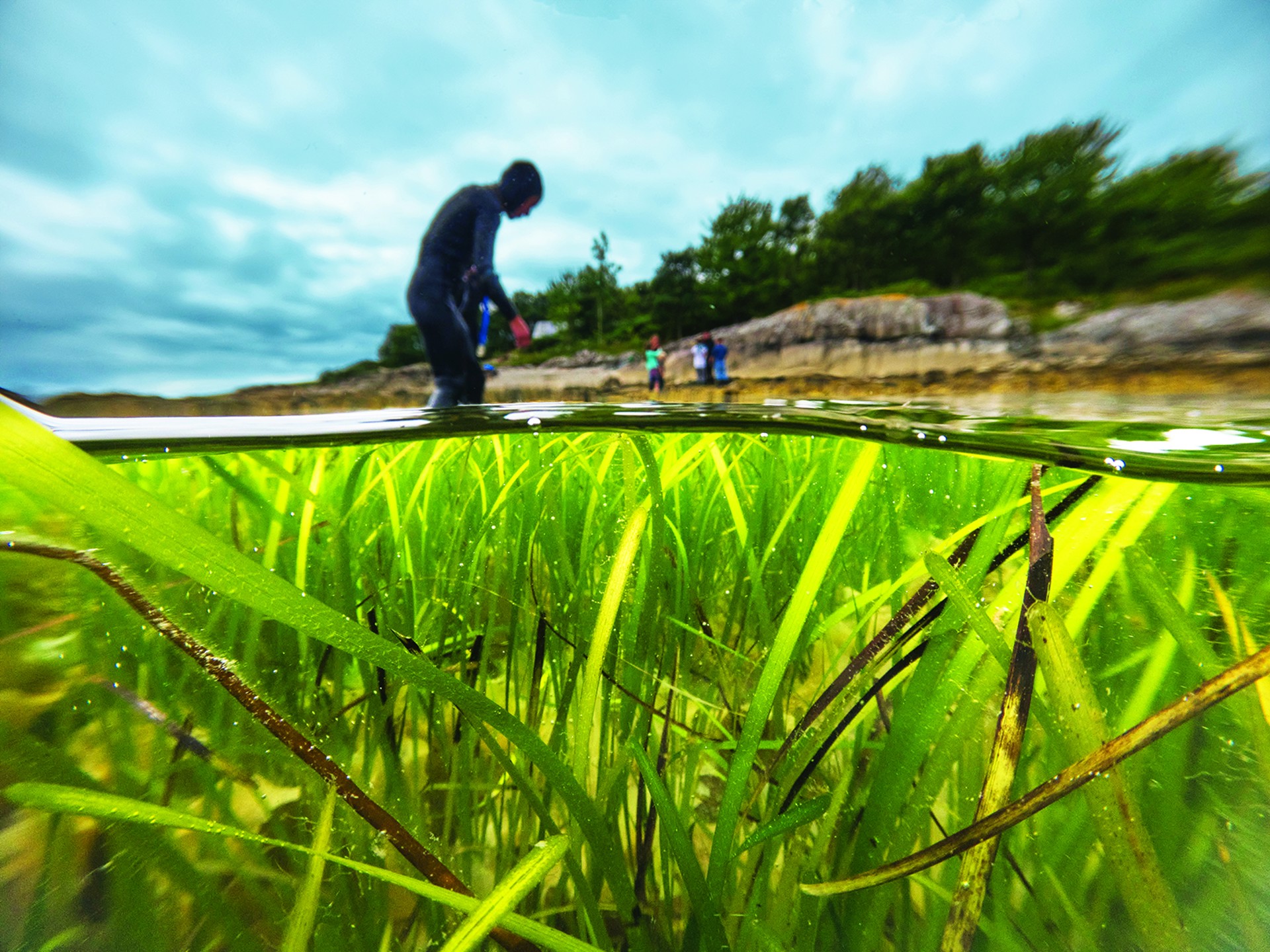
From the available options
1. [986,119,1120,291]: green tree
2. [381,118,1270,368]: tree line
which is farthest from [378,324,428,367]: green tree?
[986,119,1120,291]: green tree

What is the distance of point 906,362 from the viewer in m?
2.06

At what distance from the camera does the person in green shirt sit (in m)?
1.88

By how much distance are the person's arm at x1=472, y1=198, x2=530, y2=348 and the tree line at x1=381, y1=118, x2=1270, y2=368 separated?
0.20 ft

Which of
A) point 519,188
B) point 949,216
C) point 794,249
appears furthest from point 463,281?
point 949,216

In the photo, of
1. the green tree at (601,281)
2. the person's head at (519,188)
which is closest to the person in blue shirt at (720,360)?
the green tree at (601,281)

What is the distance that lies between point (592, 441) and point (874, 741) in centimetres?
93

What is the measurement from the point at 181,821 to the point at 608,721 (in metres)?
0.59

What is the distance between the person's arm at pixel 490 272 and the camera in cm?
152

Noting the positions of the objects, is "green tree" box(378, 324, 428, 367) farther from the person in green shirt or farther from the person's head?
the person in green shirt

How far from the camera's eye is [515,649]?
95 centimetres

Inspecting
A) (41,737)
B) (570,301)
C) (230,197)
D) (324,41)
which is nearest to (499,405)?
(570,301)

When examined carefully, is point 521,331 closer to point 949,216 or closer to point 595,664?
point 595,664

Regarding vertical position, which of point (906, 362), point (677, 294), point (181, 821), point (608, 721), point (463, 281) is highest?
point (463, 281)

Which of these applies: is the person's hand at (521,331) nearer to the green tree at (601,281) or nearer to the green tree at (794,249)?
the green tree at (601,281)
